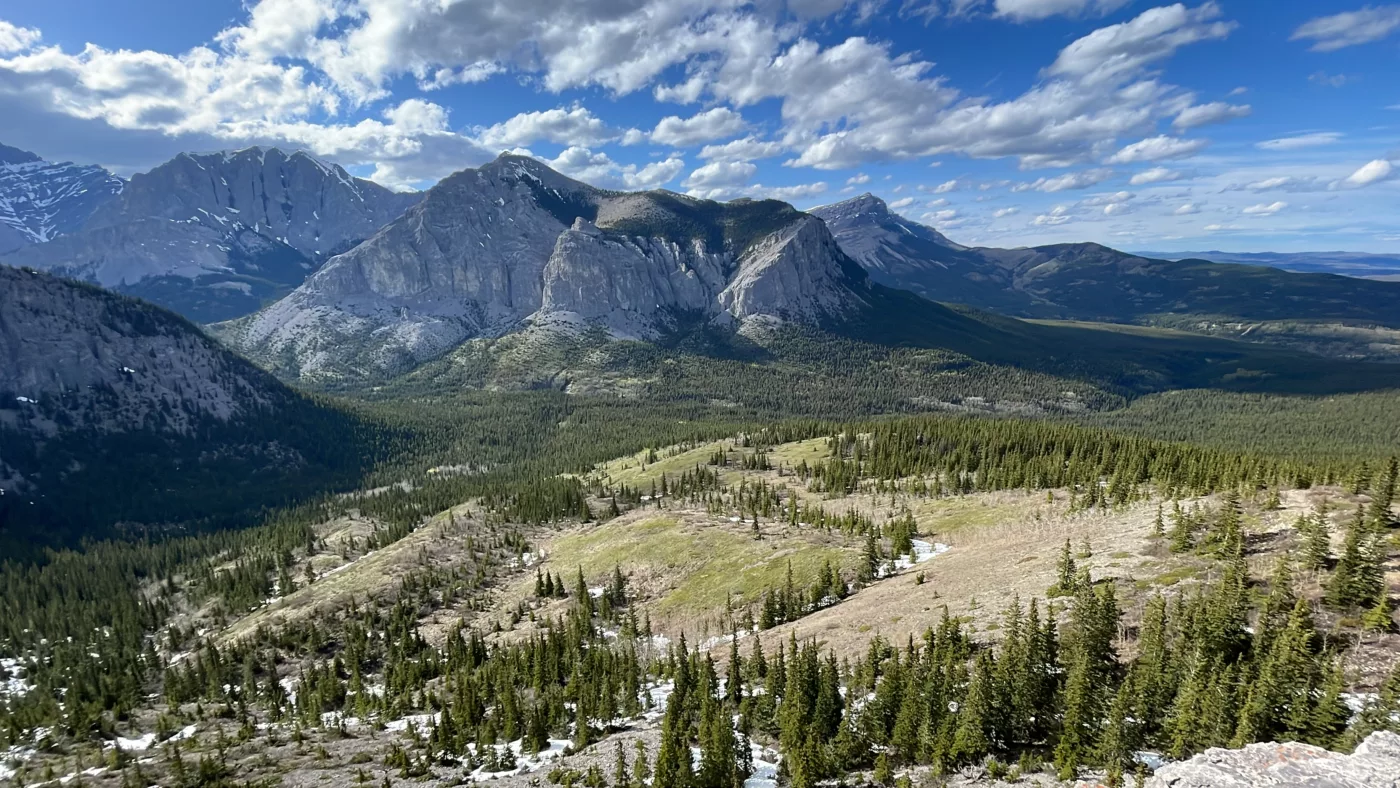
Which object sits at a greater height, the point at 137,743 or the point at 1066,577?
the point at 1066,577

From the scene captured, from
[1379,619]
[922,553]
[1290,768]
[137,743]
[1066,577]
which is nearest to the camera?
[1290,768]

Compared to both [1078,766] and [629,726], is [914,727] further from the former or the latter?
[629,726]

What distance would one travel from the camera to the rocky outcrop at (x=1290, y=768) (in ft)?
69.9

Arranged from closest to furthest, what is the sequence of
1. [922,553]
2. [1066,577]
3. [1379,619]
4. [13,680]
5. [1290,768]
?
[1290,768], [1379,619], [1066,577], [922,553], [13,680]

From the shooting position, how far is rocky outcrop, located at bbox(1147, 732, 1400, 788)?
21297 millimetres

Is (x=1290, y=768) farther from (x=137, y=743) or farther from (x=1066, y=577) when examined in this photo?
(x=137, y=743)

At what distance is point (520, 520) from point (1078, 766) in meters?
137

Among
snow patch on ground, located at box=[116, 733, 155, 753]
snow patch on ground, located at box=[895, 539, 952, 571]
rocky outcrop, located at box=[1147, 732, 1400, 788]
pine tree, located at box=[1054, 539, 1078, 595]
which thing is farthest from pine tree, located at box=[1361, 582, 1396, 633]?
snow patch on ground, located at box=[116, 733, 155, 753]

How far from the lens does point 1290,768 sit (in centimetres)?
2252

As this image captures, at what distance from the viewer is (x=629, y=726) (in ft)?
169

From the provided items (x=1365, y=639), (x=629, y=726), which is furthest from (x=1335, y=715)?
(x=629, y=726)

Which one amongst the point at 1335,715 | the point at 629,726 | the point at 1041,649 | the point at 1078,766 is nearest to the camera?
the point at 1335,715

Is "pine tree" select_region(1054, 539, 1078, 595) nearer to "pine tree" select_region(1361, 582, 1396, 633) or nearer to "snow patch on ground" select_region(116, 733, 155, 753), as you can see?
"pine tree" select_region(1361, 582, 1396, 633)

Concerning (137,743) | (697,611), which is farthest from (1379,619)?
(137,743)
